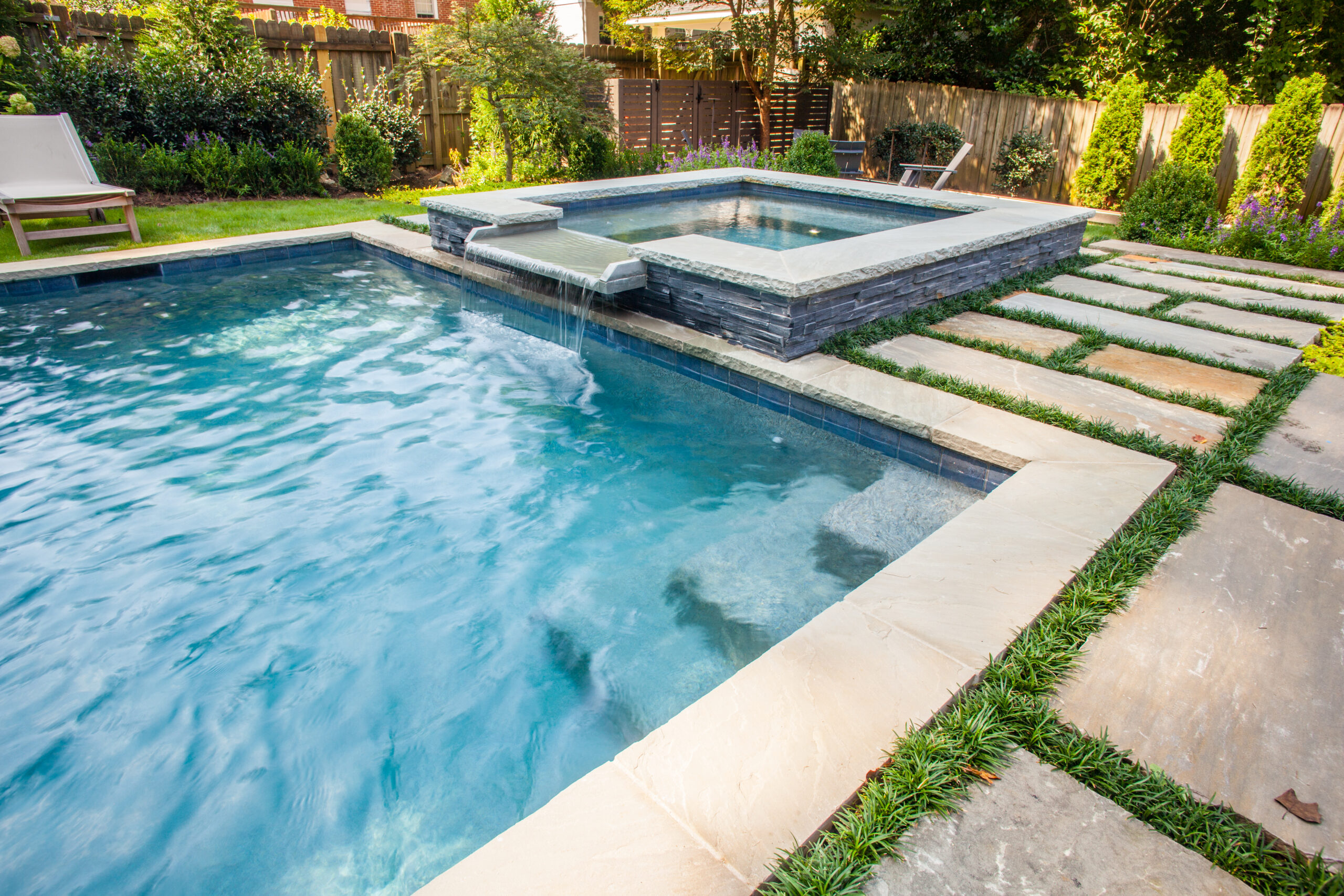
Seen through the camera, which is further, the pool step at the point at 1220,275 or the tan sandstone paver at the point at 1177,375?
the pool step at the point at 1220,275

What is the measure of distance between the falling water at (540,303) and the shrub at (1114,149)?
710 centimetres

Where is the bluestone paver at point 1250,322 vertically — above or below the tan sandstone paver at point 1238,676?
above

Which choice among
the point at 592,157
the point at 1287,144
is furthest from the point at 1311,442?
the point at 592,157

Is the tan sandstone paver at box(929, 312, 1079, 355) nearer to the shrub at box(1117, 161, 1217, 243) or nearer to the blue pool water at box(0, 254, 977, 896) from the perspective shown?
the blue pool water at box(0, 254, 977, 896)

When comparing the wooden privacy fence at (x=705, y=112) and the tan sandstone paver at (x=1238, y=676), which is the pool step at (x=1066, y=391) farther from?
the wooden privacy fence at (x=705, y=112)

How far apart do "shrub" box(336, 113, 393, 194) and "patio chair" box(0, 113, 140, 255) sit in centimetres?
267

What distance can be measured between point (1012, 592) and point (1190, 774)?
24.8 inches

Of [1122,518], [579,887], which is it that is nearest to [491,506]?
[579,887]

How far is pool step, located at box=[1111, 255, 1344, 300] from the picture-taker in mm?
5383

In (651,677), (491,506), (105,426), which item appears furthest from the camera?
(105,426)

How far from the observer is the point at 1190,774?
1.60 metres

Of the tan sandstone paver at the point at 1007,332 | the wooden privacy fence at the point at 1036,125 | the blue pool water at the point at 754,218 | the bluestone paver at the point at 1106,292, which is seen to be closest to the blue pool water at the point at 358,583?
the tan sandstone paver at the point at 1007,332

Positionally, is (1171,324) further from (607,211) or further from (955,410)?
(607,211)

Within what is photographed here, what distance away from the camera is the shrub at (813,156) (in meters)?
8.91
